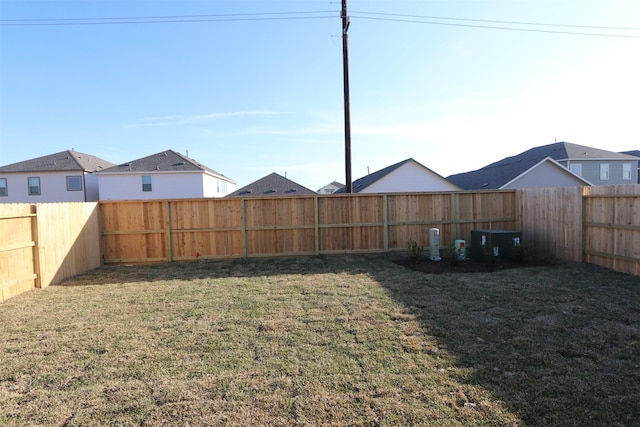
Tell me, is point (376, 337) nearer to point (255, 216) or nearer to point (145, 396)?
point (145, 396)

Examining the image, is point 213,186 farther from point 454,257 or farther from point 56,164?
point 454,257

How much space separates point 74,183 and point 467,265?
2820 cm

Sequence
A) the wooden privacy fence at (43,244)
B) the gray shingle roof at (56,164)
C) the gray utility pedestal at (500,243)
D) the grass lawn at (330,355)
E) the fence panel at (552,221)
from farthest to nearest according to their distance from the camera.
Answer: the gray shingle roof at (56,164), the gray utility pedestal at (500,243), the fence panel at (552,221), the wooden privacy fence at (43,244), the grass lawn at (330,355)

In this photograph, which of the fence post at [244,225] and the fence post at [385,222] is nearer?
the fence post at [244,225]

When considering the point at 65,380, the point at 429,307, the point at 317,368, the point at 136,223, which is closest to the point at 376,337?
the point at 317,368

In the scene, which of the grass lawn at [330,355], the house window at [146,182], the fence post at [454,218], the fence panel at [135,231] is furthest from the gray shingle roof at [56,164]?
the fence post at [454,218]

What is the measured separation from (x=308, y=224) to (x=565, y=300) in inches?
245

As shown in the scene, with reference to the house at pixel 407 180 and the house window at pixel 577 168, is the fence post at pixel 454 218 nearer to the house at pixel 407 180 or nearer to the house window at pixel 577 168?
the house at pixel 407 180

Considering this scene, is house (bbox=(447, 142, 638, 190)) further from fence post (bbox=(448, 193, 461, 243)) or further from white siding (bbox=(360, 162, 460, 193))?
fence post (bbox=(448, 193, 461, 243))

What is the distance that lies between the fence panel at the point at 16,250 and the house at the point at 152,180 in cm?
1789

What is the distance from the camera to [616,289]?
18.8 ft

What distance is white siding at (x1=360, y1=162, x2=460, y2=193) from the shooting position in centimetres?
2184

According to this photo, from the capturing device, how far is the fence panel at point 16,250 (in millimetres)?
6051

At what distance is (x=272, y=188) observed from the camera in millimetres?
27078
